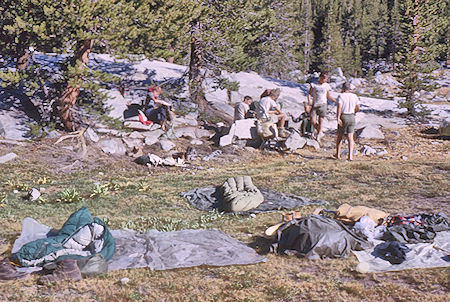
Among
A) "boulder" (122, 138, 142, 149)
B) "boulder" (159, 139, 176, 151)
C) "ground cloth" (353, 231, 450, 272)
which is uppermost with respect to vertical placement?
"ground cloth" (353, 231, 450, 272)

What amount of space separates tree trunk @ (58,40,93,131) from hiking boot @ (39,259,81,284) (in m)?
8.91

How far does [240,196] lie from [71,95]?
7.71m

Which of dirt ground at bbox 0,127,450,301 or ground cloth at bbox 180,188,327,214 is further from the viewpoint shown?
ground cloth at bbox 180,188,327,214

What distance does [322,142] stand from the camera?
15.9 metres

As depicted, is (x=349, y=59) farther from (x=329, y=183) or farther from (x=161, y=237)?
(x=161, y=237)

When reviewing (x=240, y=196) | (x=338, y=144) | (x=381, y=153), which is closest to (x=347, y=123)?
(x=338, y=144)

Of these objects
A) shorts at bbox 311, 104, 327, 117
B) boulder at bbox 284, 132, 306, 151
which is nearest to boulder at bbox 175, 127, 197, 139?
boulder at bbox 284, 132, 306, 151

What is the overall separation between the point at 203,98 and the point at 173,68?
10.9 ft

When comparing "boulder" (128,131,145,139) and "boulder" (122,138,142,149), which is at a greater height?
"boulder" (128,131,145,139)

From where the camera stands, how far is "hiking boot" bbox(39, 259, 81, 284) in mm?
4898

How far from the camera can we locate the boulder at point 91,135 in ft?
43.8

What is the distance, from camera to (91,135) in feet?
44.0

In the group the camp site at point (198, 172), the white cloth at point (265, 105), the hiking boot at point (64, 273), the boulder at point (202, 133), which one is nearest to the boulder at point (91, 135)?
the camp site at point (198, 172)

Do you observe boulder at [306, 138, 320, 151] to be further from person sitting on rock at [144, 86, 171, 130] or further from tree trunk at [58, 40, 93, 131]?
tree trunk at [58, 40, 93, 131]
